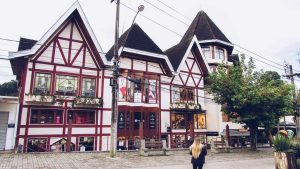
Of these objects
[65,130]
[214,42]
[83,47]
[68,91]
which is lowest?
[65,130]

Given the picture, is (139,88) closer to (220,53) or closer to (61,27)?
(61,27)

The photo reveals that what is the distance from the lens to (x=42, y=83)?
2117 centimetres

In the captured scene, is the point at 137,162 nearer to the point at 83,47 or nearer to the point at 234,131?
the point at 83,47

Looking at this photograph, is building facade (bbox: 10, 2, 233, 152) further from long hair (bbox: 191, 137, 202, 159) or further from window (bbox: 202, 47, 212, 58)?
long hair (bbox: 191, 137, 202, 159)

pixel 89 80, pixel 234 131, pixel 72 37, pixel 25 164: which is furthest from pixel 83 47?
pixel 234 131

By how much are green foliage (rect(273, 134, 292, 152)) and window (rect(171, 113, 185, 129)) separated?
1563 centimetres

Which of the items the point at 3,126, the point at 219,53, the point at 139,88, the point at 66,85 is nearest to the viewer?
the point at 3,126

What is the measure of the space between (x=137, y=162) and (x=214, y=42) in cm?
2161

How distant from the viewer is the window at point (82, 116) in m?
22.1

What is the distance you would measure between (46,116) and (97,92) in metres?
4.98

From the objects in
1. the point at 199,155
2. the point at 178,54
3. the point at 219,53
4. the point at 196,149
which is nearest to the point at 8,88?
the point at 178,54

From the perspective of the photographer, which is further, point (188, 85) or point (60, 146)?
point (188, 85)

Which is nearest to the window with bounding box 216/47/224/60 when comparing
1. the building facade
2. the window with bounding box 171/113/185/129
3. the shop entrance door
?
the building facade

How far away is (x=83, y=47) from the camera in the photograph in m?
23.1
